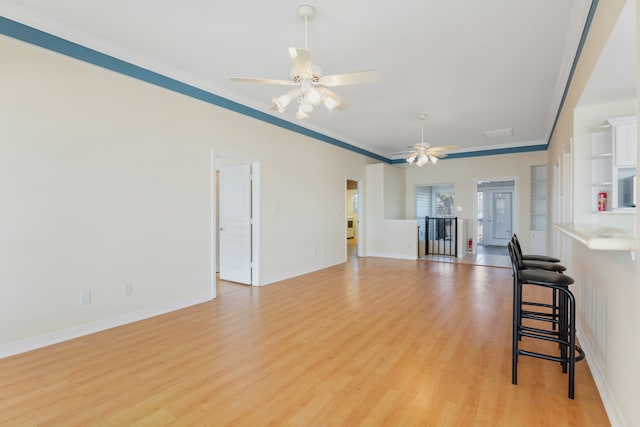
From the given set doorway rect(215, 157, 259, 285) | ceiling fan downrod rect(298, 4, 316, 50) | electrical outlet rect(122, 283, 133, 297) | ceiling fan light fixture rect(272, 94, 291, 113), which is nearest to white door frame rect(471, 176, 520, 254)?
doorway rect(215, 157, 259, 285)

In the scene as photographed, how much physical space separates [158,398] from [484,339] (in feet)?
9.39

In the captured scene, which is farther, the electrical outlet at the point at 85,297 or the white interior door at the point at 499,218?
the white interior door at the point at 499,218

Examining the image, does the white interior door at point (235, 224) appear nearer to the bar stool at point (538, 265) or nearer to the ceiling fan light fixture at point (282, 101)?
the ceiling fan light fixture at point (282, 101)

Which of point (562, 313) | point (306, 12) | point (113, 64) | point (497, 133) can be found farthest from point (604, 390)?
point (497, 133)

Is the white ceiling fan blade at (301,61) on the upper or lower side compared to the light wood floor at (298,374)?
upper

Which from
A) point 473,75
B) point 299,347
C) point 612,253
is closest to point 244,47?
point 473,75

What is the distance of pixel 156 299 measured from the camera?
372 cm

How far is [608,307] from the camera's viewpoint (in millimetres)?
2088

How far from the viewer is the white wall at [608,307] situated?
157cm

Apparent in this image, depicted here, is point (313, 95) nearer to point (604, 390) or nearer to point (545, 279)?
point (545, 279)

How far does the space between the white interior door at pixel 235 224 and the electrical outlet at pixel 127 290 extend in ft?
6.41

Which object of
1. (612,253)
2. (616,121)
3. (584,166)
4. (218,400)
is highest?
(616,121)

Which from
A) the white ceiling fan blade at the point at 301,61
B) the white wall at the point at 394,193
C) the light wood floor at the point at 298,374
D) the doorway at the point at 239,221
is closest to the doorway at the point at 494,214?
the white wall at the point at 394,193

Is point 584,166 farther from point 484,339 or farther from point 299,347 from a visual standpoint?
point 299,347
